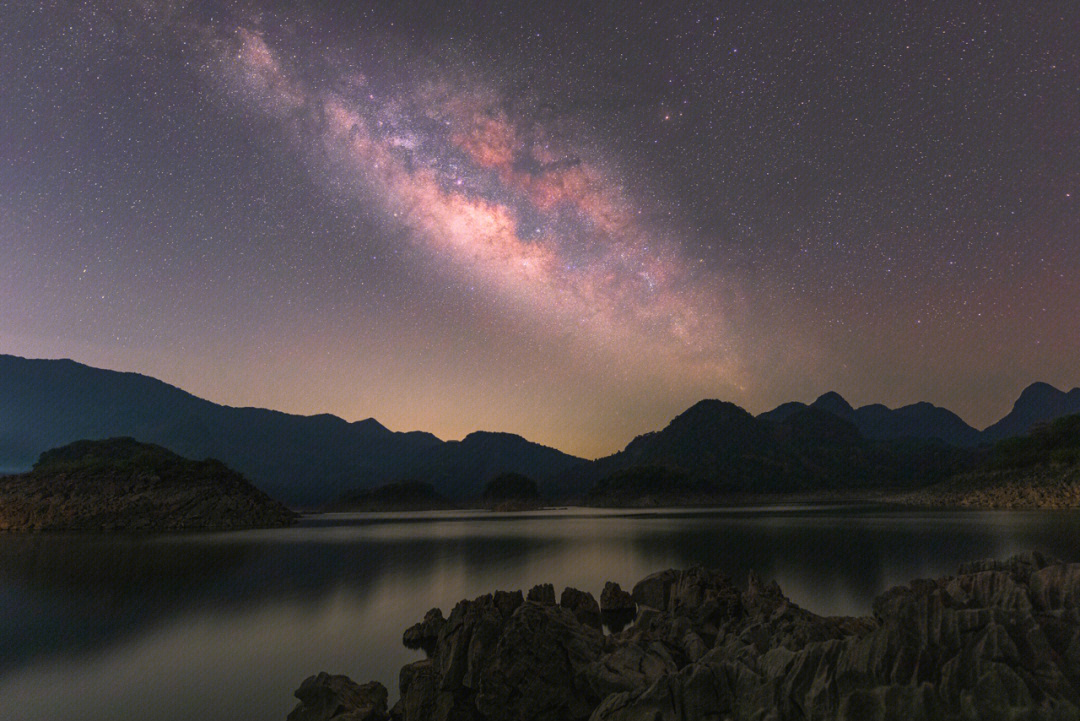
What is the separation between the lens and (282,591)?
46.4m

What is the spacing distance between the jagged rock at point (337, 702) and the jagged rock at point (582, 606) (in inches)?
598

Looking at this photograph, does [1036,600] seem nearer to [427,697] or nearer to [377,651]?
[427,697]

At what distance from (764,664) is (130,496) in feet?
521

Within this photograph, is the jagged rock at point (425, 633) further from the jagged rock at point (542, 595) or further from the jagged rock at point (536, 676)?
the jagged rock at point (536, 676)

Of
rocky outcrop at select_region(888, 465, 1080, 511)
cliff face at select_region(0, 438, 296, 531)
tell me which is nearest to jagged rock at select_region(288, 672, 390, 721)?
cliff face at select_region(0, 438, 296, 531)

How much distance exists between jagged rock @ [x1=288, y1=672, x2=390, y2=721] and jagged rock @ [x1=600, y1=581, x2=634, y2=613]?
19340mm

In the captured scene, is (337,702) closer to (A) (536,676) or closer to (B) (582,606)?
(A) (536,676)

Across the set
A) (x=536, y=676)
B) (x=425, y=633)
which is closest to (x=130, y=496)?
(x=425, y=633)

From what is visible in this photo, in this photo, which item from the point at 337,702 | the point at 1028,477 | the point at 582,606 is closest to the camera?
the point at 337,702

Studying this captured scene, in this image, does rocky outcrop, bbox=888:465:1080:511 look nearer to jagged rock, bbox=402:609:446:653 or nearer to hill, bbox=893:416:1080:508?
hill, bbox=893:416:1080:508

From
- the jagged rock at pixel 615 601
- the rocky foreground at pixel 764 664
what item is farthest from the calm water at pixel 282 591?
the jagged rock at pixel 615 601

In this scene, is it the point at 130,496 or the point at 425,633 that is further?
the point at 130,496

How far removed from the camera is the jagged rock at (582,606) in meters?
31.5

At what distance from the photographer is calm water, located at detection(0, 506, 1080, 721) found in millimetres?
23000
